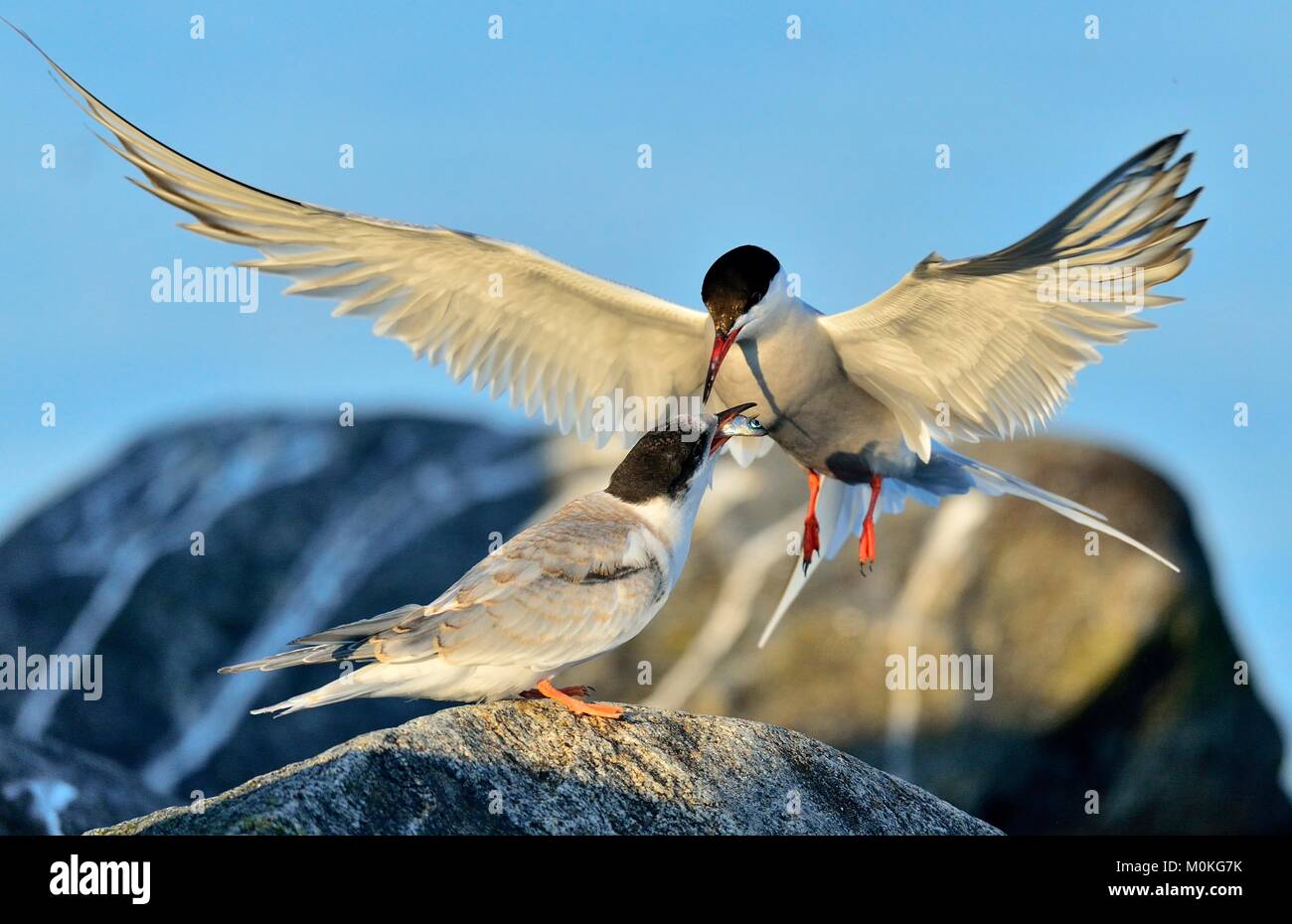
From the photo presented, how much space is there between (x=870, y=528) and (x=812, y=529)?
403mm

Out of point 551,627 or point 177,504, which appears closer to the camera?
point 551,627

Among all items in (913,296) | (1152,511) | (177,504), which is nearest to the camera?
(913,296)

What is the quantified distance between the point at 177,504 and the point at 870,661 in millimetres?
9794

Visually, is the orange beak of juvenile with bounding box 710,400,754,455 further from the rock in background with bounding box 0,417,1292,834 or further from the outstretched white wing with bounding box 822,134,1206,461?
the rock in background with bounding box 0,417,1292,834

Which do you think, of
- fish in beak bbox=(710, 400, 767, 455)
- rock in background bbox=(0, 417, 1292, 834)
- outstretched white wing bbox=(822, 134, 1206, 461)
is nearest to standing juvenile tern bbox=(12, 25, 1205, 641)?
outstretched white wing bbox=(822, 134, 1206, 461)

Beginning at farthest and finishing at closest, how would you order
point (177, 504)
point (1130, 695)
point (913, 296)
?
point (177, 504), point (1130, 695), point (913, 296)

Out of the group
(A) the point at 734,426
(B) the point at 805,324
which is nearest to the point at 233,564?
(B) the point at 805,324

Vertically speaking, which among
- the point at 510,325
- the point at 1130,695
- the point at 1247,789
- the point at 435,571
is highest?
the point at 510,325

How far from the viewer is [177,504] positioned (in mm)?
19328

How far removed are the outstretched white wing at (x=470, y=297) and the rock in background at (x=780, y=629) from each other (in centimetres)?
565

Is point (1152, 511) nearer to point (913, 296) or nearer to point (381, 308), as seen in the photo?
point (913, 296)

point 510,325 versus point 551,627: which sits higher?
point 510,325

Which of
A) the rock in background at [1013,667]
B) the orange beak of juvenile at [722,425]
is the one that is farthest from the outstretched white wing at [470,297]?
the rock in background at [1013,667]
